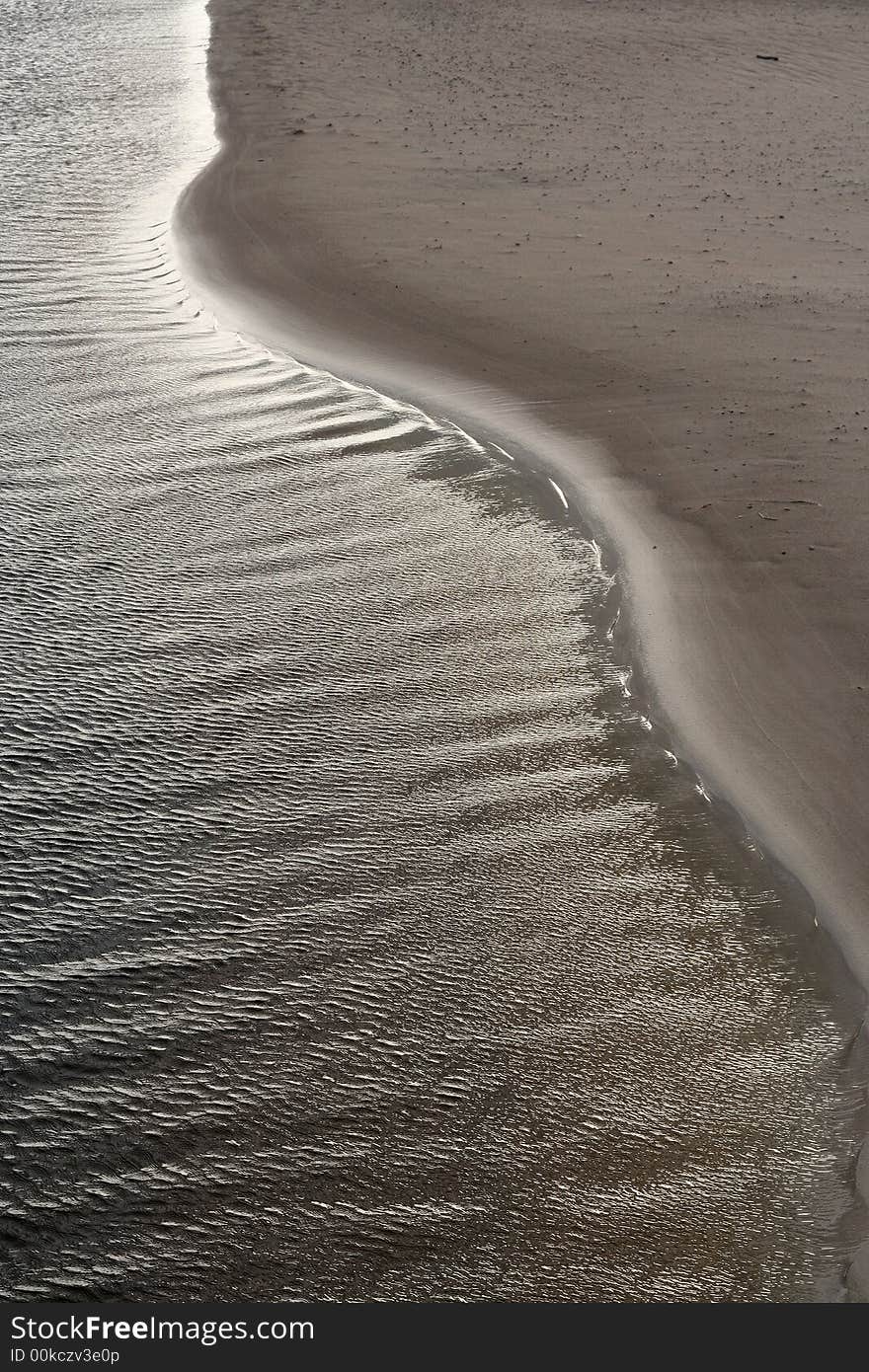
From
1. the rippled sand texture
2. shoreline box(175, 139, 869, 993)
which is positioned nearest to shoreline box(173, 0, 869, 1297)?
shoreline box(175, 139, 869, 993)

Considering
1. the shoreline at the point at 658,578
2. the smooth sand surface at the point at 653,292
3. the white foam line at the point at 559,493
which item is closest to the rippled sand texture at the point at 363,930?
the white foam line at the point at 559,493

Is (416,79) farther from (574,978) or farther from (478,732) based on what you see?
(574,978)

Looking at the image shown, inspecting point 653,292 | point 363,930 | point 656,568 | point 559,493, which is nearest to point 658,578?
point 656,568

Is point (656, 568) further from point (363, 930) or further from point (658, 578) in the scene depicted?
point (363, 930)

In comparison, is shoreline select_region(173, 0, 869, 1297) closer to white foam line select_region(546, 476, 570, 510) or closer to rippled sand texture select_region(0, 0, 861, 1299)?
white foam line select_region(546, 476, 570, 510)

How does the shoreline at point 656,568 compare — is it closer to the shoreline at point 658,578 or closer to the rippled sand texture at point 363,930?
the shoreline at point 658,578
